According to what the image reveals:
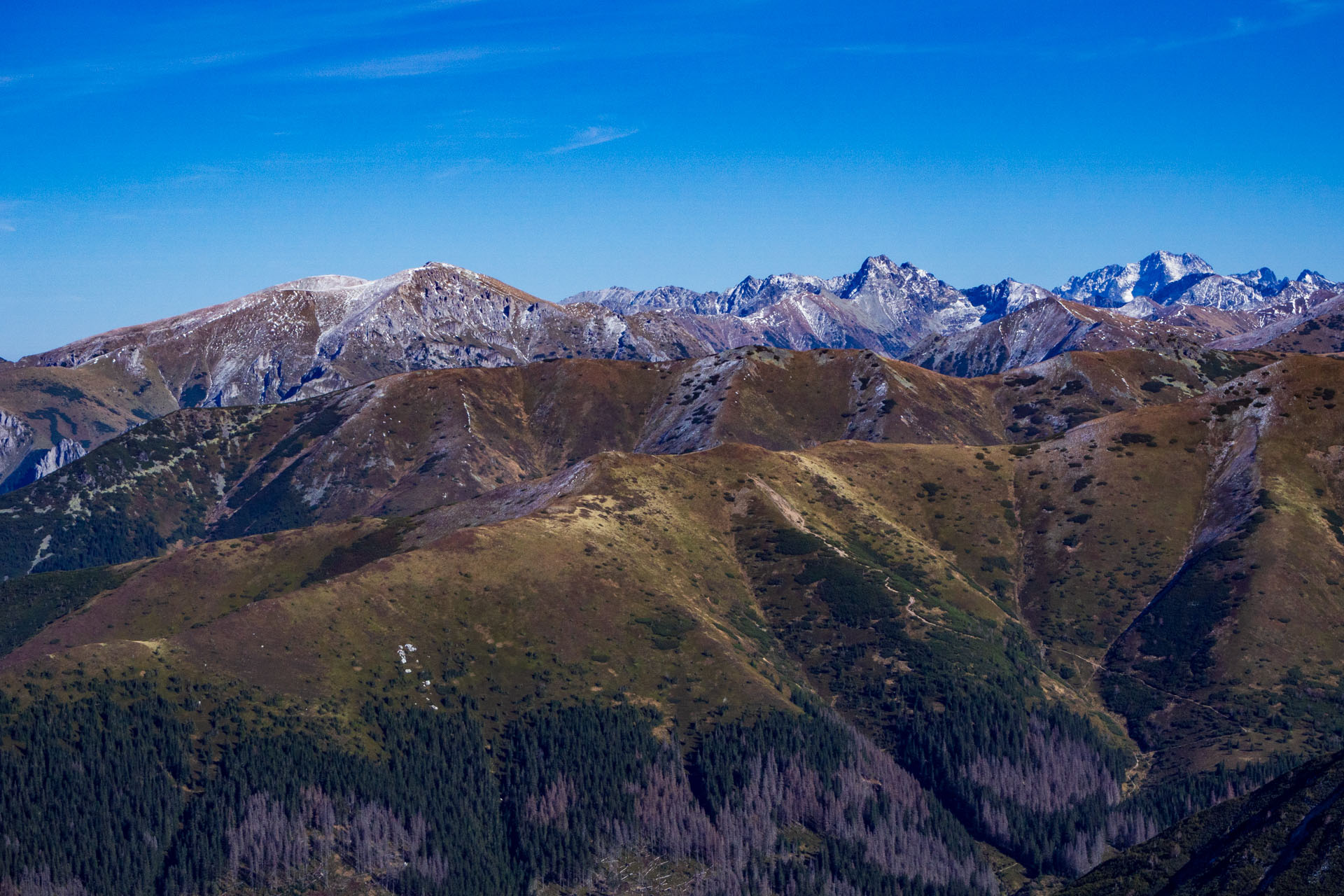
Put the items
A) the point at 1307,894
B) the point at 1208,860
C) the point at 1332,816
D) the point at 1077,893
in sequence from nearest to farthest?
the point at 1307,894, the point at 1332,816, the point at 1208,860, the point at 1077,893

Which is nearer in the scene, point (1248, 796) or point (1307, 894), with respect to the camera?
point (1307, 894)

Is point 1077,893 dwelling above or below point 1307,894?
below

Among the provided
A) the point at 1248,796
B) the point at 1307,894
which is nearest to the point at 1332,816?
the point at 1307,894

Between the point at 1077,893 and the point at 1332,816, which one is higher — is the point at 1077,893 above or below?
below

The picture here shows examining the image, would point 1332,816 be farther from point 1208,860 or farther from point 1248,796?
point 1248,796

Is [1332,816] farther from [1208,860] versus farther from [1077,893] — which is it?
[1077,893]

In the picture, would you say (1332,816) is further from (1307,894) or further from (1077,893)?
(1077,893)

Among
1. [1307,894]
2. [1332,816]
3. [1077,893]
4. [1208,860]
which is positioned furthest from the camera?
[1077,893]

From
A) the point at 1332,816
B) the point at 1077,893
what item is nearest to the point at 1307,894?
the point at 1332,816
